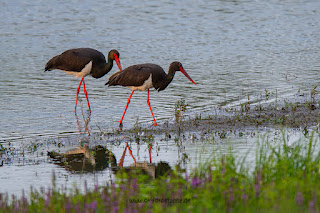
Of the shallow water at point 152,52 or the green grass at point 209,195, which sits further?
the shallow water at point 152,52

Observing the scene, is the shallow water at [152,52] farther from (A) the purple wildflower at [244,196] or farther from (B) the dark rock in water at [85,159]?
(A) the purple wildflower at [244,196]

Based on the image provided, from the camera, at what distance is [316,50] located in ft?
54.6

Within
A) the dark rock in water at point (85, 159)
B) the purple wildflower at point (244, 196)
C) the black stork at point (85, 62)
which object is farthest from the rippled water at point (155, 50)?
the purple wildflower at point (244, 196)

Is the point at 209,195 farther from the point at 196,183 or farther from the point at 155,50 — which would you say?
the point at 155,50

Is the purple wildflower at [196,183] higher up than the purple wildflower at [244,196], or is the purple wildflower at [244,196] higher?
the purple wildflower at [196,183]

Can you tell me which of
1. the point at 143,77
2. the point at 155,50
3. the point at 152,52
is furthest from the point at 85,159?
the point at 155,50

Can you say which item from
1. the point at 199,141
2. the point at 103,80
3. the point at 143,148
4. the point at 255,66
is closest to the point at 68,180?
the point at 143,148

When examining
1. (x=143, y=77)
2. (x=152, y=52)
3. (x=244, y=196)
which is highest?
(x=152, y=52)

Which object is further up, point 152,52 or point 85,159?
point 152,52

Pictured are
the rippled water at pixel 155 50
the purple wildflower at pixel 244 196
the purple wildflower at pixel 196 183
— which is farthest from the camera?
the rippled water at pixel 155 50

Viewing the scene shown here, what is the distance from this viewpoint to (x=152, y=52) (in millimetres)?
16406

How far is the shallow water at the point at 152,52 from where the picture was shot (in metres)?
10.9

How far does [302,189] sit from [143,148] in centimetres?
359

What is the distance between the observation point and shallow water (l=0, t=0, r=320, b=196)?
35.8 ft
